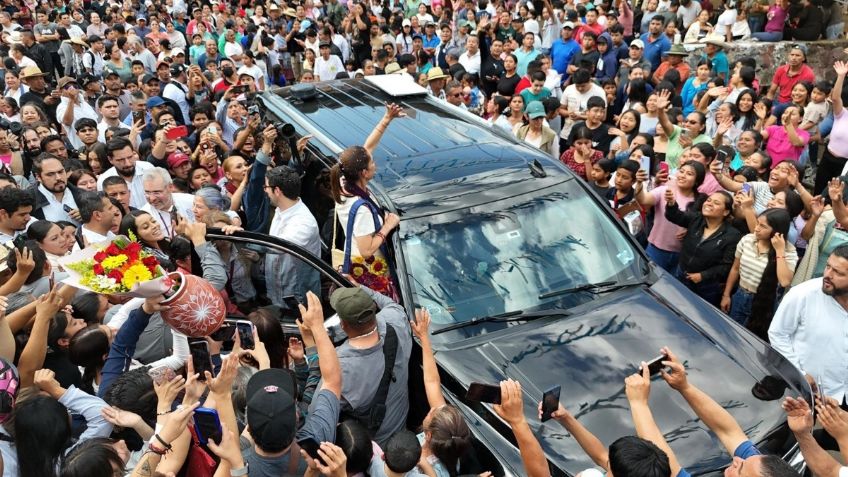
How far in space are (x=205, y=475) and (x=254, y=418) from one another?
0.59 m

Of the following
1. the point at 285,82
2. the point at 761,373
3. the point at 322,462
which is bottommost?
the point at 285,82

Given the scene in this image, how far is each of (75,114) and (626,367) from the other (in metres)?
7.72

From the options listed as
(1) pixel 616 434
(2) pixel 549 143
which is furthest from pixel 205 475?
(2) pixel 549 143

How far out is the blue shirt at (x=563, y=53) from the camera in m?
12.3

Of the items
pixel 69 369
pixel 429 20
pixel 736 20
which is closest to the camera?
pixel 69 369

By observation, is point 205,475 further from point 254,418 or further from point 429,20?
point 429,20

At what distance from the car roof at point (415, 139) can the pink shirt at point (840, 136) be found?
385 centimetres

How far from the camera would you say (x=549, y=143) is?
25.9ft

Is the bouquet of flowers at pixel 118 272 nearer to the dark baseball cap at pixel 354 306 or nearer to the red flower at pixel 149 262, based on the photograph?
the red flower at pixel 149 262

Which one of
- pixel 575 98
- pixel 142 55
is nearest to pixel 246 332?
pixel 575 98

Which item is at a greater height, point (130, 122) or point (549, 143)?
point (549, 143)

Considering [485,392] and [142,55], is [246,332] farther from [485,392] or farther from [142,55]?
[142,55]

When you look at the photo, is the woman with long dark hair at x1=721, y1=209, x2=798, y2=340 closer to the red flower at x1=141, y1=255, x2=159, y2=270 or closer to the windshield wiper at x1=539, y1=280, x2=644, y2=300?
the windshield wiper at x1=539, y1=280, x2=644, y2=300

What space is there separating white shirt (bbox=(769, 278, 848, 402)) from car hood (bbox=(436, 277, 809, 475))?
249mm
